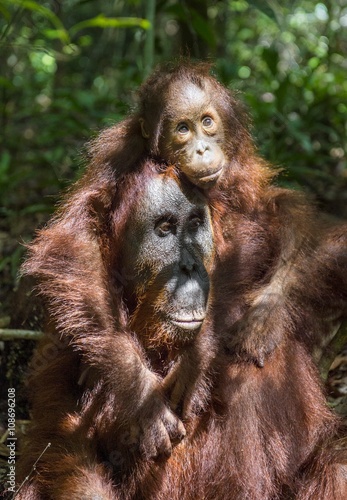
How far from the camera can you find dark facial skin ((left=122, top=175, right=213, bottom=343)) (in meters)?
3.29

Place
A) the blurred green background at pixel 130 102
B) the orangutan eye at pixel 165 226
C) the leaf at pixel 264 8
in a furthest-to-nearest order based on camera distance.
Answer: the blurred green background at pixel 130 102, the leaf at pixel 264 8, the orangutan eye at pixel 165 226

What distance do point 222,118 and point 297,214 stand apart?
637 millimetres

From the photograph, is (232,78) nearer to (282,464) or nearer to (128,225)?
(128,225)

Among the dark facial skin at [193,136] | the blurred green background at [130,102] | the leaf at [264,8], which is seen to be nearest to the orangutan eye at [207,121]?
the dark facial skin at [193,136]

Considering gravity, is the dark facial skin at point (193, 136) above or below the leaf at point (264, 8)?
below

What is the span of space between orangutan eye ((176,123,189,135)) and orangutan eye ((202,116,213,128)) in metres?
0.09

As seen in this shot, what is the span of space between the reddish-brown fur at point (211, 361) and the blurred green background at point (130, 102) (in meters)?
1.55

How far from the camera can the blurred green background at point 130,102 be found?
6.26m

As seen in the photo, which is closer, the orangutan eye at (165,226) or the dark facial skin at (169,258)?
the dark facial skin at (169,258)

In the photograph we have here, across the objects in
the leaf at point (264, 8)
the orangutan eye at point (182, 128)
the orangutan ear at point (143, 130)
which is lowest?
the orangutan ear at point (143, 130)

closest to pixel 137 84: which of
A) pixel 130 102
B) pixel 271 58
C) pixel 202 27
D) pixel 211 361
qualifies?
pixel 271 58

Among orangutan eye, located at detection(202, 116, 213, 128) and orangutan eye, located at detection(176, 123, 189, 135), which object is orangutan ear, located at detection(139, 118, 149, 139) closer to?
orangutan eye, located at detection(176, 123, 189, 135)

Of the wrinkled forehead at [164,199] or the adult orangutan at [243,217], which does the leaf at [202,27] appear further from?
the wrinkled forehead at [164,199]

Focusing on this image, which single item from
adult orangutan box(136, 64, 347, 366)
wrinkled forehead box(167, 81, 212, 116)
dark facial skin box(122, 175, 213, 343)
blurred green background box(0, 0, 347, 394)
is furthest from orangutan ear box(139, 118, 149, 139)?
blurred green background box(0, 0, 347, 394)
